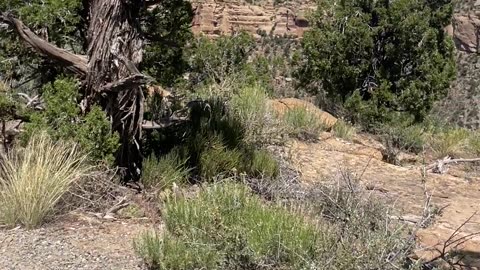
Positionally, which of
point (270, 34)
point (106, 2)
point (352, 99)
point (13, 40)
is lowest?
point (270, 34)

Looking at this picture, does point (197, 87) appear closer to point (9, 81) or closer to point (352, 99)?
point (9, 81)

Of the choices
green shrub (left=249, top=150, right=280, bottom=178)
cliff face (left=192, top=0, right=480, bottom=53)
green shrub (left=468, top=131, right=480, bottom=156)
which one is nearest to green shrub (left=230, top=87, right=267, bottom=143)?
green shrub (left=249, top=150, right=280, bottom=178)

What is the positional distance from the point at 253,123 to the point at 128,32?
2633mm

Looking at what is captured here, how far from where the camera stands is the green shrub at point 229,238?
11.8 feet

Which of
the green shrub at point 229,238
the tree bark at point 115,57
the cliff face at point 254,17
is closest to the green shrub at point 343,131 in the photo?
the tree bark at point 115,57

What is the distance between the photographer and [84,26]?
6.45m

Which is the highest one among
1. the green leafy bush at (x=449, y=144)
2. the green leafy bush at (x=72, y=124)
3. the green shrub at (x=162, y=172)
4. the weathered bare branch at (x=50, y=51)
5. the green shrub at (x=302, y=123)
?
the weathered bare branch at (x=50, y=51)

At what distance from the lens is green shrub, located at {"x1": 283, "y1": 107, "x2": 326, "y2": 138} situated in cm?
923

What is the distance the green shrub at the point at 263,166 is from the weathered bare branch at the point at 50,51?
6.52 ft

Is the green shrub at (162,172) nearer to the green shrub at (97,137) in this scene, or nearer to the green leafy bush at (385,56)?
the green shrub at (97,137)

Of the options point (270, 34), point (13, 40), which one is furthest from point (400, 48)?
point (270, 34)

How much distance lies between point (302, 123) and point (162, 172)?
164 inches

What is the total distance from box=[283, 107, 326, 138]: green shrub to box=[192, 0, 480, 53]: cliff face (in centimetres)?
4205

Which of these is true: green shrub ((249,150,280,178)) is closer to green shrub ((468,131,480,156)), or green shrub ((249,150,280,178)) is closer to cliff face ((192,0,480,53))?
green shrub ((468,131,480,156))
